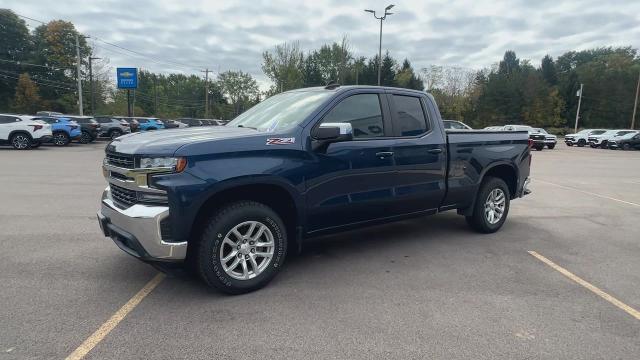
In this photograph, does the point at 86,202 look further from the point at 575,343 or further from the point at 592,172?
the point at 592,172

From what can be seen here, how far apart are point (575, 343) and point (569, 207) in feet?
19.8

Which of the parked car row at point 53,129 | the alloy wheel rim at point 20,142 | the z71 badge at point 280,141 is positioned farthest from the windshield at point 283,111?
the alloy wheel rim at point 20,142

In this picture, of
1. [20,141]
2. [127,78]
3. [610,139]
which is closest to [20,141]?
[20,141]

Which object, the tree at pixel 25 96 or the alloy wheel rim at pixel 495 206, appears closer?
the alloy wheel rim at pixel 495 206

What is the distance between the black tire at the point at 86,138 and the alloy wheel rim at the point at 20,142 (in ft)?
15.5

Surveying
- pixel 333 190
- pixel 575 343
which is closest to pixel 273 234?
pixel 333 190

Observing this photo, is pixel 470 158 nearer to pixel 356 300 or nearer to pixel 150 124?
pixel 356 300

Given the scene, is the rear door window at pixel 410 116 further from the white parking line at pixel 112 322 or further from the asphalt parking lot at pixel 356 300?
the white parking line at pixel 112 322

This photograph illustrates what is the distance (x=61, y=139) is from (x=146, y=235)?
23234 mm

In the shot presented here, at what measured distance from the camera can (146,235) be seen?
330 centimetres

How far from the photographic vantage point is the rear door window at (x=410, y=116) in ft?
15.7

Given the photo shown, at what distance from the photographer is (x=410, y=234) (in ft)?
19.2

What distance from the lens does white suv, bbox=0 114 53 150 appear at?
19.3 metres

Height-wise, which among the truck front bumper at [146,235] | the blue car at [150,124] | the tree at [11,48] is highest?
the tree at [11,48]
